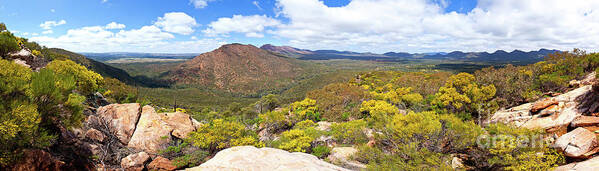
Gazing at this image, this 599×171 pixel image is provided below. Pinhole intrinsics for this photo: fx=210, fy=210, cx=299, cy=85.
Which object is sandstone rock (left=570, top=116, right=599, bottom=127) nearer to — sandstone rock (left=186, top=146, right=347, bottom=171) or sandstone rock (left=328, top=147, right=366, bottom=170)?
sandstone rock (left=328, top=147, right=366, bottom=170)

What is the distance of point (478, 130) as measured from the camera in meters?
15.9

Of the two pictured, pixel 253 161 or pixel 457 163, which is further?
pixel 457 163

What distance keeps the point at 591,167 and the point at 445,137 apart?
7.85 meters

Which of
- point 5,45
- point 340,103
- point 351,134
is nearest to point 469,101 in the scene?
point 351,134

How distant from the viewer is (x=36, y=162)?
29.9ft

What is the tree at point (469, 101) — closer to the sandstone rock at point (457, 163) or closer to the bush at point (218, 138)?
the sandstone rock at point (457, 163)

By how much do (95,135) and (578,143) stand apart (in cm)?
3056

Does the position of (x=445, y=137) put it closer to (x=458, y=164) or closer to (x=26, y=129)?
(x=458, y=164)

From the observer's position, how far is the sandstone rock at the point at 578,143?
10914mm

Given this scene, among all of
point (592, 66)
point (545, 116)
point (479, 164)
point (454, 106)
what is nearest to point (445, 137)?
point (479, 164)

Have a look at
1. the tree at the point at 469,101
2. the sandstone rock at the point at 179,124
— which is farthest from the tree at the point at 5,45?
the tree at the point at 469,101

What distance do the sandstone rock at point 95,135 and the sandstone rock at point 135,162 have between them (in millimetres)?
2760

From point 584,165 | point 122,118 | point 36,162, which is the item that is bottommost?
point 122,118

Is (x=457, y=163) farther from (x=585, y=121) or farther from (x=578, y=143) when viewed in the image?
(x=585, y=121)
